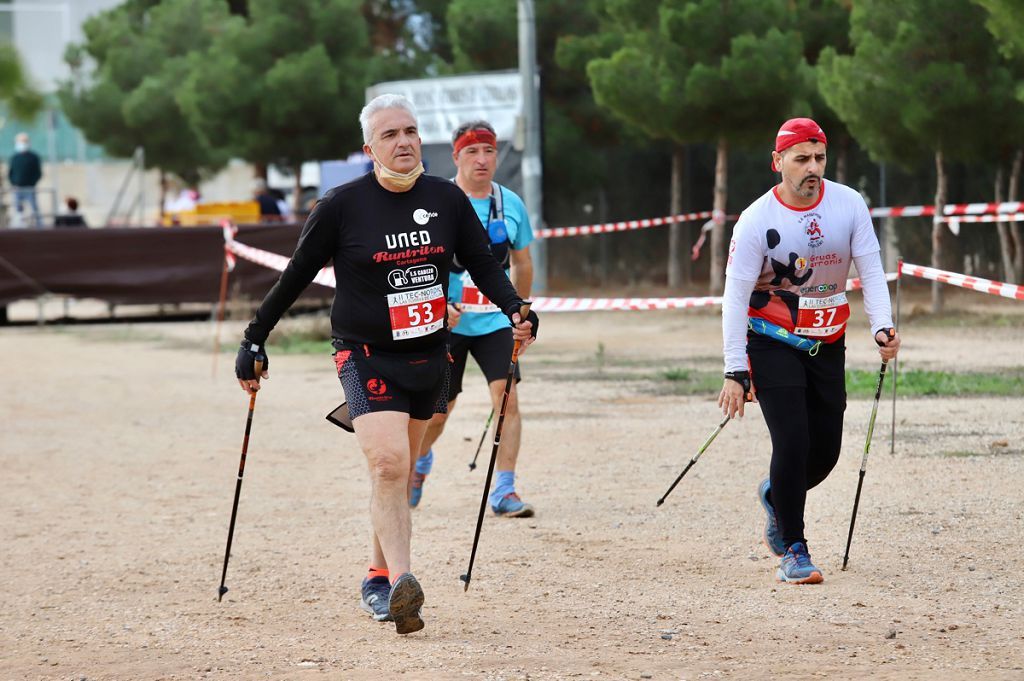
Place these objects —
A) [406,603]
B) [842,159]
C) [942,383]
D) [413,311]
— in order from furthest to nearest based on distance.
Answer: [842,159] < [942,383] < [413,311] < [406,603]

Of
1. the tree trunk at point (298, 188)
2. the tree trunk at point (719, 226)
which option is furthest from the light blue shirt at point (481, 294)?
the tree trunk at point (298, 188)

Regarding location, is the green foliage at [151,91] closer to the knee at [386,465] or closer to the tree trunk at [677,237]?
the tree trunk at [677,237]

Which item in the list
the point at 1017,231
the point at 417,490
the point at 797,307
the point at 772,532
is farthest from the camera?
the point at 1017,231

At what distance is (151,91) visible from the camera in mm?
38781

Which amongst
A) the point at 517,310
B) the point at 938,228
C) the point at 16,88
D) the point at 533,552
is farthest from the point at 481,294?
the point at 16,88

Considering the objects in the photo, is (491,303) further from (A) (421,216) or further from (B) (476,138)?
(A) (421,216)

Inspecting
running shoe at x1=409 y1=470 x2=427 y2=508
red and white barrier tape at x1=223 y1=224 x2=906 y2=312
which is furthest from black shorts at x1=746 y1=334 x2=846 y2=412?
running shoe at x1=409 y1=470 x2=427 y2=508

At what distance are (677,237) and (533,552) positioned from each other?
69.6 ft

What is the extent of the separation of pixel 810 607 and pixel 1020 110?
13.8m

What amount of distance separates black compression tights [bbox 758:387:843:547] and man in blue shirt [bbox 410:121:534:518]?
1923mm

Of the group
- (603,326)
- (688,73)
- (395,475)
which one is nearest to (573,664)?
(395,475)

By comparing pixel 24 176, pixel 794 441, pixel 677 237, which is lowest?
pixel 677 237

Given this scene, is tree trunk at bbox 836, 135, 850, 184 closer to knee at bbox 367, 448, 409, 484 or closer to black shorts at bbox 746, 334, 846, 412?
black shorts at bbox 746, 334, 846, 412

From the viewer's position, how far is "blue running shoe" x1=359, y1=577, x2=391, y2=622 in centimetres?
623
